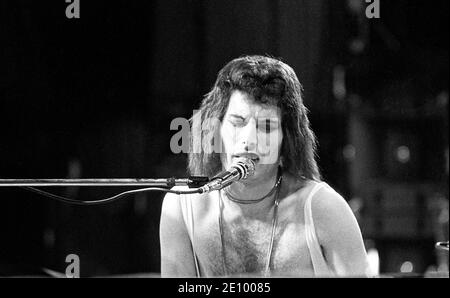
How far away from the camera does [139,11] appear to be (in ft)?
6.26

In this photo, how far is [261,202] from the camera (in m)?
1.77

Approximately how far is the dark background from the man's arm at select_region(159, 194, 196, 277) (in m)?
0.04

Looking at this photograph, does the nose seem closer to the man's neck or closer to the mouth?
the mouth

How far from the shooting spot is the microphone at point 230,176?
1400 mm

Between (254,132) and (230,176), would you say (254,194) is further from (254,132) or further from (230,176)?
(230,176)

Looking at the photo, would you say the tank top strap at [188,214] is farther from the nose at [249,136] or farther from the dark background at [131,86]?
the nose at [249,136]

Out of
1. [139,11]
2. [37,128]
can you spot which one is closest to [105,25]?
[139,11]

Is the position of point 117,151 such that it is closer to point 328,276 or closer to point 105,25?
point 105,25

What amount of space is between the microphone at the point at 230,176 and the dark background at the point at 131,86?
356 mm

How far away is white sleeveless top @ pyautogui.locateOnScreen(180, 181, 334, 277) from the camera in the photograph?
1.69m

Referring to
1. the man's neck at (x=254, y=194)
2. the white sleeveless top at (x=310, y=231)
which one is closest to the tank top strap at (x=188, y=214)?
the white sleeveless top at (x=310, y=231)

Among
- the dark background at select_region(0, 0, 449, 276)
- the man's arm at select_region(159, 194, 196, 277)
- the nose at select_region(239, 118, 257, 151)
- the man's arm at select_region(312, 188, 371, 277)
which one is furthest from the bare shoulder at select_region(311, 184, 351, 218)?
the man's arm at select_region(159, 194, 196, 277)

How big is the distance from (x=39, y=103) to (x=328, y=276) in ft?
2.97
